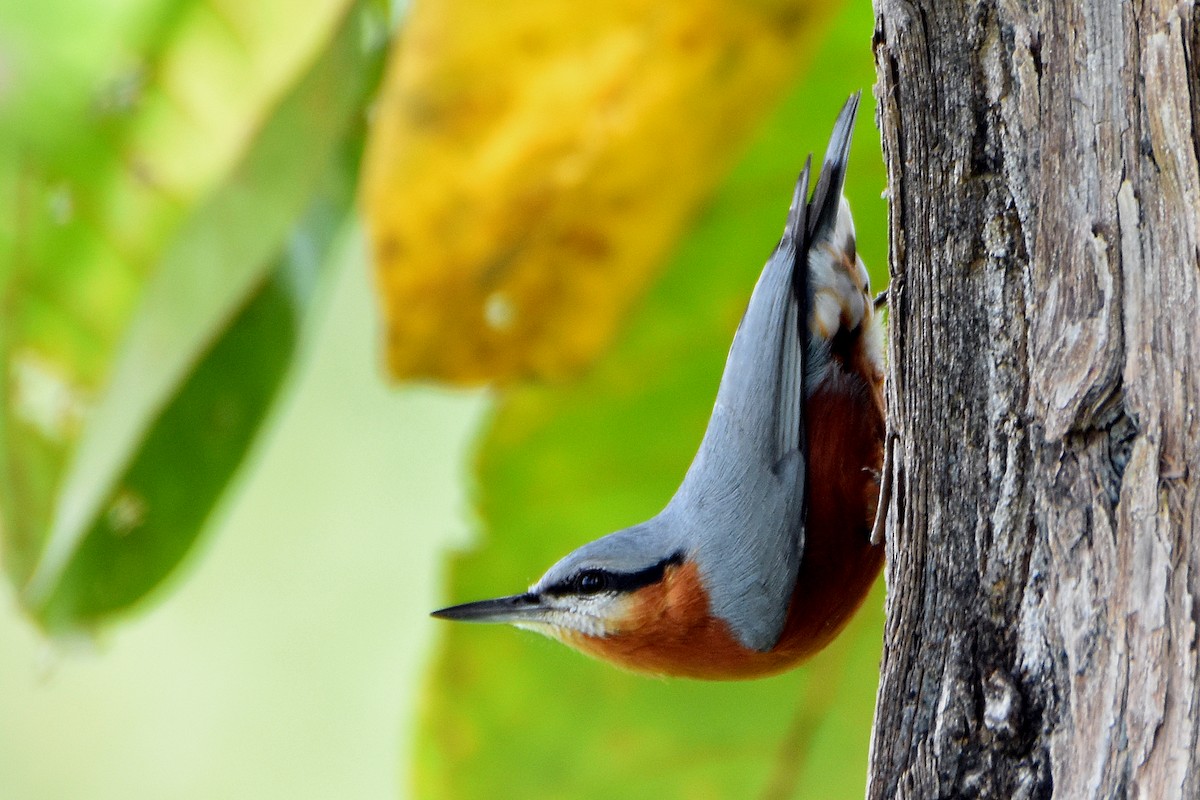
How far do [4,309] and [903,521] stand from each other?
204cm

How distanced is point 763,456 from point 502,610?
0.48 m

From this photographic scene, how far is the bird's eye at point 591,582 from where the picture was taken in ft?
6.08

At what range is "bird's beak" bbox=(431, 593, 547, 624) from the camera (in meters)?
1.82

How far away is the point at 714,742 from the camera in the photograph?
235 cm

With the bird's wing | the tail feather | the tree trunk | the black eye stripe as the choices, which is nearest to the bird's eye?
the black eye stripe

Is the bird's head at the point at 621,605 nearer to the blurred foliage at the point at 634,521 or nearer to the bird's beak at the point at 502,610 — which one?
the bird's beak at the point at 502,610

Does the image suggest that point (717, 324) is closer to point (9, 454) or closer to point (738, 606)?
point (738, 606)

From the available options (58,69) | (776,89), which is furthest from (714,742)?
(58,69)

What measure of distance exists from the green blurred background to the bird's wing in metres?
0.34

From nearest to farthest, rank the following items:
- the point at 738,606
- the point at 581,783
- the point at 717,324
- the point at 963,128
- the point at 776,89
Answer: the point at 963,128 → the point at 738,606 → the point at 776,89 → the point at 717,324 → the point at 581,783

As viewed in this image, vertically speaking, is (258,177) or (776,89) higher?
(258,177)

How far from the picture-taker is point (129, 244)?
2.47m

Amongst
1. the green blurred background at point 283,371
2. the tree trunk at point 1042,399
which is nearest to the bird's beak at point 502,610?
the green blurred background at point 283,371

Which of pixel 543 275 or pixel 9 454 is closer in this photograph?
pixel 543 275
